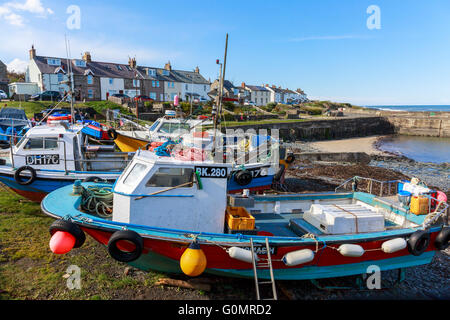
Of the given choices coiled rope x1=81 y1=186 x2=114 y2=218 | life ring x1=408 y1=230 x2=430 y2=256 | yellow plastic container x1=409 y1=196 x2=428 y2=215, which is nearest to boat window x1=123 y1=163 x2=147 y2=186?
coiled rope x1=81 y1=186 x2=114 y2=218

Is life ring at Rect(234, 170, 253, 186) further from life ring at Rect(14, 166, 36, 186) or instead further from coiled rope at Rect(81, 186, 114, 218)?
life ring at Rect(14, 166, 36, 186)

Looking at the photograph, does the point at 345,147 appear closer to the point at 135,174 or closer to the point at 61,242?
the point at 135,174

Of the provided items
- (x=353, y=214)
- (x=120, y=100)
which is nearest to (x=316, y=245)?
(x=353, y=214)

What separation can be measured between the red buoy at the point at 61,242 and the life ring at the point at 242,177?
6341 mm

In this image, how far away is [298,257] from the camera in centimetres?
525

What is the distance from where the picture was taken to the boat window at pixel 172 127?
600 inches

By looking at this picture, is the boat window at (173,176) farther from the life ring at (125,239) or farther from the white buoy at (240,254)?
the white buoy at (240,254)

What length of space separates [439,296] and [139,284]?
5.98 m

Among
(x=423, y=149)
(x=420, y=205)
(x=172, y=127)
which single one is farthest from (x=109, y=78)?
(x=420, y=205)

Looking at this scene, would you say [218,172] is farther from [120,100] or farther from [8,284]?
[120,100]

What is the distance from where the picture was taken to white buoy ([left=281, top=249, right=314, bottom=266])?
17.2 feet

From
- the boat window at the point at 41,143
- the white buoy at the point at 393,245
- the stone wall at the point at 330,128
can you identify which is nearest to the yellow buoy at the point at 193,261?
the white buoy at the point at 393,245
